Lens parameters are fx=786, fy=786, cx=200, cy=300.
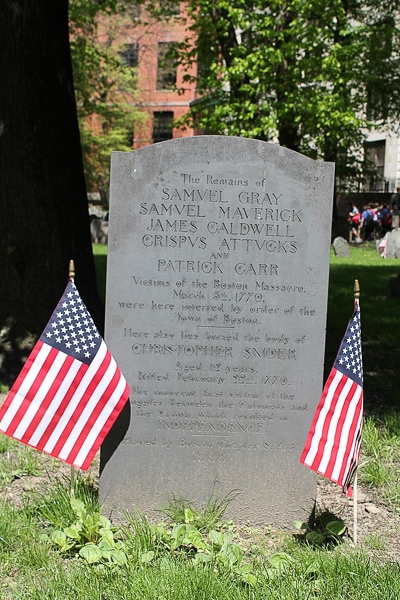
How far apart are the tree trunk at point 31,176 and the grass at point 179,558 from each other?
227 cm

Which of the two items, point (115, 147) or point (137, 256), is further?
point (115, 147)

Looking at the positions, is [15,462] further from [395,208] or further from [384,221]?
[395,208]

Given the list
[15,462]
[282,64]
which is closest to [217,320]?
[15,462]

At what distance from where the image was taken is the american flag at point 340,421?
15.0 ft

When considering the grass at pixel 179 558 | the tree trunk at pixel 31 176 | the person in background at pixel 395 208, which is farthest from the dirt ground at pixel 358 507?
the person in background at pixel 395 208

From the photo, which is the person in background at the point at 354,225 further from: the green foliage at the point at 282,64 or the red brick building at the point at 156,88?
the red brick building at the point at 156,88

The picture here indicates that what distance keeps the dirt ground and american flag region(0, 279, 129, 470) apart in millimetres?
713

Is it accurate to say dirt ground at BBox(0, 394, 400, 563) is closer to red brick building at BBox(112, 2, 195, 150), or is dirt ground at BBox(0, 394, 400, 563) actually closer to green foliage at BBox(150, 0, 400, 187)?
green foliage at BBox(150, 0, 400, 187)

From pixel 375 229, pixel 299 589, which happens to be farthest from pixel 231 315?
pixel 375 229

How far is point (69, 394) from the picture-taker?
4.72 metres

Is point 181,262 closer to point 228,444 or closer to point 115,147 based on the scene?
point 228,444

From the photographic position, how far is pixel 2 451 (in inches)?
250

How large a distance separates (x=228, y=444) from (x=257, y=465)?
23 cm

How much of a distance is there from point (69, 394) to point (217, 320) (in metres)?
1.02
